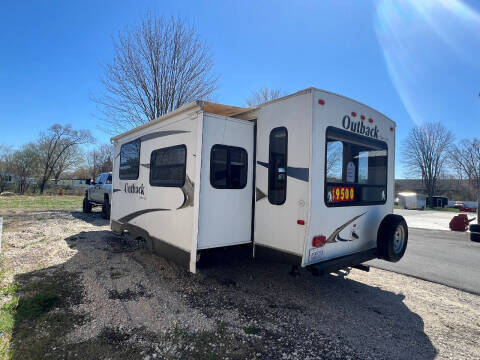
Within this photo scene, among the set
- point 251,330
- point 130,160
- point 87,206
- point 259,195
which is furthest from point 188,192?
point 87,206

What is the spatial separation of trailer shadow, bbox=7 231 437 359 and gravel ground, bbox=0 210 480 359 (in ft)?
0.05

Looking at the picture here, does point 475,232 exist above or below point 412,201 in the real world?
below

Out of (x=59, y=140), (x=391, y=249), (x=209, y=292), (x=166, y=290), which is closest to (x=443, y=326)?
(x=391, y=249)

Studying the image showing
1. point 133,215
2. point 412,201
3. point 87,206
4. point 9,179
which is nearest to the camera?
point 133,215

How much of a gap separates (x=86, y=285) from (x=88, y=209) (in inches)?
389

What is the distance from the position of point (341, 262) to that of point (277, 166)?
5.11ft

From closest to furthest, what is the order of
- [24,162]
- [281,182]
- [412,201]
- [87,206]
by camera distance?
[281,182], [87,206], [24,162], [412,201]

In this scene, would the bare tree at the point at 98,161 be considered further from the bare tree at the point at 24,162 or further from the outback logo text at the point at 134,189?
the outback logo text at the point at 134,189

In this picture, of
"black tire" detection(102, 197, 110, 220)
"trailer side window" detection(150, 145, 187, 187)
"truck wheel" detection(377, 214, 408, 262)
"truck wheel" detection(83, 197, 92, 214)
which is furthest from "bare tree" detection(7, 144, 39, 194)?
"truck wheel" detection(377, 214, 408, 262)

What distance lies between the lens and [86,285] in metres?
4.25

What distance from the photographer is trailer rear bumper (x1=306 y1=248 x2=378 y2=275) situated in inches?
138

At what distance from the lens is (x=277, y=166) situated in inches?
150

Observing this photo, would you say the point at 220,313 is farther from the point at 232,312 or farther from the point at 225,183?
the point at 225,183

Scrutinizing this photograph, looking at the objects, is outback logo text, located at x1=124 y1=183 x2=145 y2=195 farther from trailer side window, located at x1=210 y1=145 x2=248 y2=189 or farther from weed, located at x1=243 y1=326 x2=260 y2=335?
weed, located at x1=243 y1=326 x2=260 y2=335
